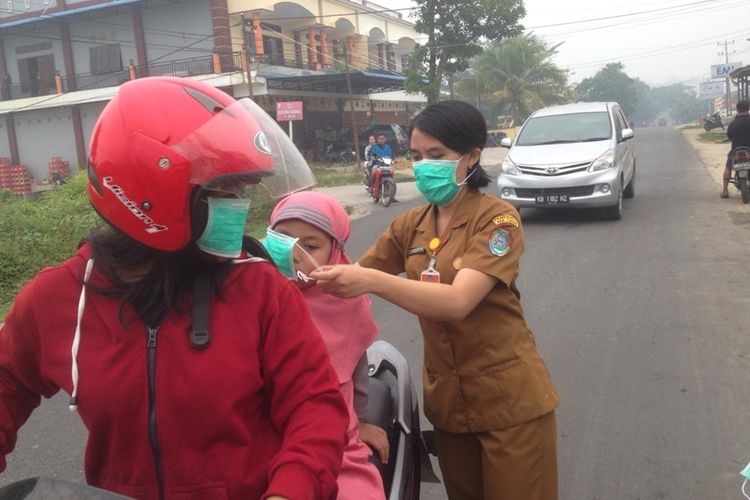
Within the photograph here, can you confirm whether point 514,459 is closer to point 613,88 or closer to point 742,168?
point 742,168

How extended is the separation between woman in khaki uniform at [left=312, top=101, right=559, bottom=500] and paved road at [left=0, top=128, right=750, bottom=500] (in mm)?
1105

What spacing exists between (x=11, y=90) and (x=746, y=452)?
35.0 meters

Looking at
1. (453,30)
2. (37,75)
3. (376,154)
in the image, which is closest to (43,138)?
(37,75)

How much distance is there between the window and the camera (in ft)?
93.6

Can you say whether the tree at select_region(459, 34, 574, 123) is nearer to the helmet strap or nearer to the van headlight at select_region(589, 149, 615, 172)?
the van headlight at select_region(589, 149, 615, 172)

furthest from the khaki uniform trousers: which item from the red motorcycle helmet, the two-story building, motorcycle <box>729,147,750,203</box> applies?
the two-story building

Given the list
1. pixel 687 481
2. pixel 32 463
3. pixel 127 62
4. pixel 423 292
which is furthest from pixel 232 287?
pixel 127 62

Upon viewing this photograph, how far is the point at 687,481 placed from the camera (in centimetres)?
298

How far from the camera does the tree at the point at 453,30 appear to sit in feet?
82.5

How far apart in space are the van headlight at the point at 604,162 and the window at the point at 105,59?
81.4 feet

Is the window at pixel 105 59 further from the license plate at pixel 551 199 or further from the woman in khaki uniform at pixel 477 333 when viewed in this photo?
the woman in khaki uniform at pixel 477 333

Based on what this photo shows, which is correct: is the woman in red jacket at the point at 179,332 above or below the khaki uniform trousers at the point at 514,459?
above

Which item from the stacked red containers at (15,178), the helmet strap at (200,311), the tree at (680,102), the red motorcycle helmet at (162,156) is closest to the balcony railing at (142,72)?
the stacked red containers at (15,178)

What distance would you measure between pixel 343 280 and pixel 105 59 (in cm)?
3069
